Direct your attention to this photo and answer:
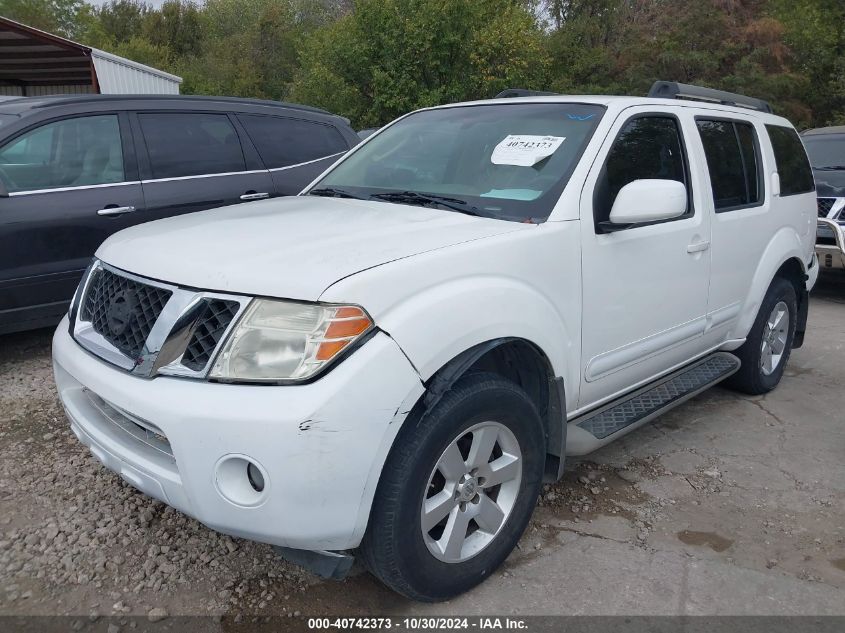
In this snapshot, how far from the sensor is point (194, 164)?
5352mm

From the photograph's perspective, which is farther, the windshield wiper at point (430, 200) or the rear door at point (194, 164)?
the rear door at point (194, 164)

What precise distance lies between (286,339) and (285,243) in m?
0.46

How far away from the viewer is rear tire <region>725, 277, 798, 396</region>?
4.39 meters

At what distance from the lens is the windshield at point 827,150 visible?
8.66 m

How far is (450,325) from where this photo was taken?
7.39 feet

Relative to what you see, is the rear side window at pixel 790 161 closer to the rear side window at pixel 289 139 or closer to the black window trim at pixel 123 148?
the rear side window at pixel 289 139

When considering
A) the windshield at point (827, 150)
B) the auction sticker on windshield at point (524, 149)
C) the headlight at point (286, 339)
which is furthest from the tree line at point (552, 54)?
the headlight at point (286, 339)

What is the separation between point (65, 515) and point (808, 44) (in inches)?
1025

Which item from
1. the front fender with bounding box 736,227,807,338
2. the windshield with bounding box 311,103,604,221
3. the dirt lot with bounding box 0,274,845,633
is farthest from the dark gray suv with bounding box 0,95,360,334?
the front fender with bounding box 736,227,807,338

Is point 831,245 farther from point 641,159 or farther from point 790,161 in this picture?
point 641,159

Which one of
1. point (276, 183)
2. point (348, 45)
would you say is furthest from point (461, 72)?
point (276, 183)

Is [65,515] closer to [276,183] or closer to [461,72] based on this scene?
[276,183]

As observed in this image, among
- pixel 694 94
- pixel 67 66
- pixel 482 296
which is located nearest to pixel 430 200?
pixel 482 296

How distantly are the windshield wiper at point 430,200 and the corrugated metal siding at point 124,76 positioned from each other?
13336mm
